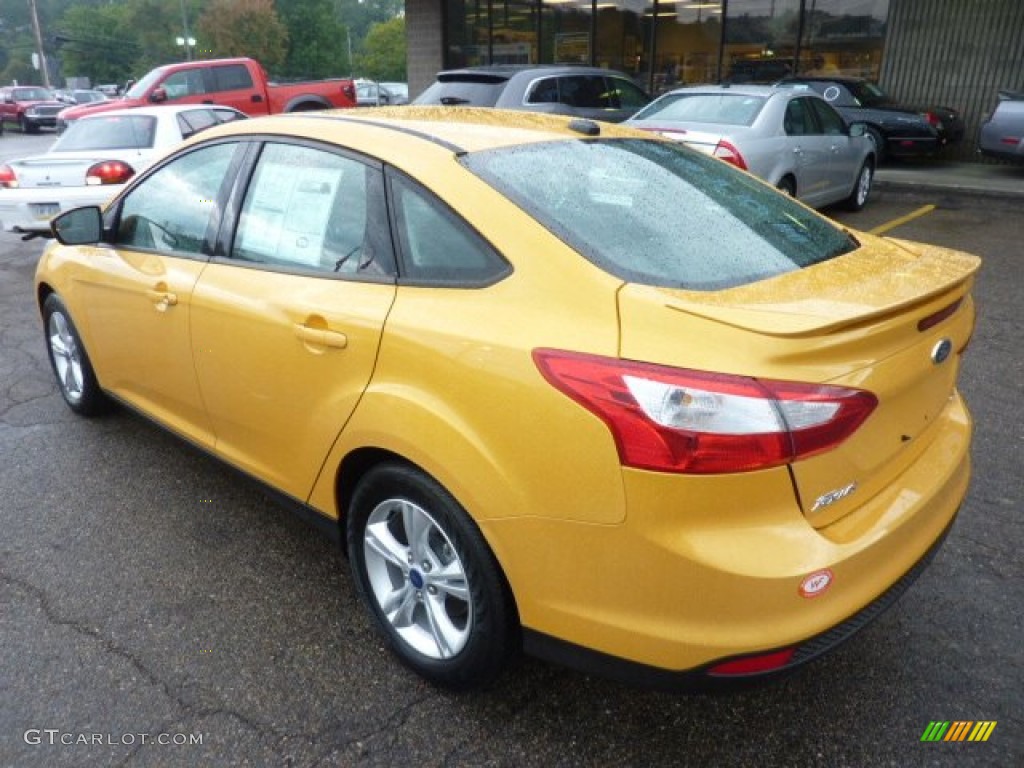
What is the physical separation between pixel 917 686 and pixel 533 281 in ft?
5.46

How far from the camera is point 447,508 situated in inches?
83.1

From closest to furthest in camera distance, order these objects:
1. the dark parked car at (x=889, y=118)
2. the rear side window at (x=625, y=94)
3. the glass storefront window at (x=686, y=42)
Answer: the rear side window at (x=625, y=94) < the dark parked car at (x=889, y=118) < the glass storefront window at (x=686, y=42)

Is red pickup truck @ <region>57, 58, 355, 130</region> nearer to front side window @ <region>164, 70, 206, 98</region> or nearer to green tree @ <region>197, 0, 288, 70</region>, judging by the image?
front side window @ <region>164, 70, 206, 98</region>

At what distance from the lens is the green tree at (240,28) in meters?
65.4

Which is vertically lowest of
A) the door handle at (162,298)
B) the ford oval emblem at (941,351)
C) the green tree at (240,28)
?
the door handle at (162,298)

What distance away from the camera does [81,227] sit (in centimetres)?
359

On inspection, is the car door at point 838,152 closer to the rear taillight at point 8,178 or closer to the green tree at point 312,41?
the rear taillight at point 8,178

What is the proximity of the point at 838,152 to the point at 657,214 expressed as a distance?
312 inches

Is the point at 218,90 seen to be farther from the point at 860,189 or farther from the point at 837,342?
the point at 837,342

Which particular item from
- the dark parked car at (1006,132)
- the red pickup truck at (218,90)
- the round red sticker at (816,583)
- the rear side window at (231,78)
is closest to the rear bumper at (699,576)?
the round red sticker at (816,583)

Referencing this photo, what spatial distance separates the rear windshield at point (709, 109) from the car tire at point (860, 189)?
2.46 m

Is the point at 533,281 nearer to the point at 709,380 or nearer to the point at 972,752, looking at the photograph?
the point at 709,380

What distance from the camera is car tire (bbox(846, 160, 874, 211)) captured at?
10.1m

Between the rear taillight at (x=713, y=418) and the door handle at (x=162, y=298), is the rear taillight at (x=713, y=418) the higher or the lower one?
the higher one
